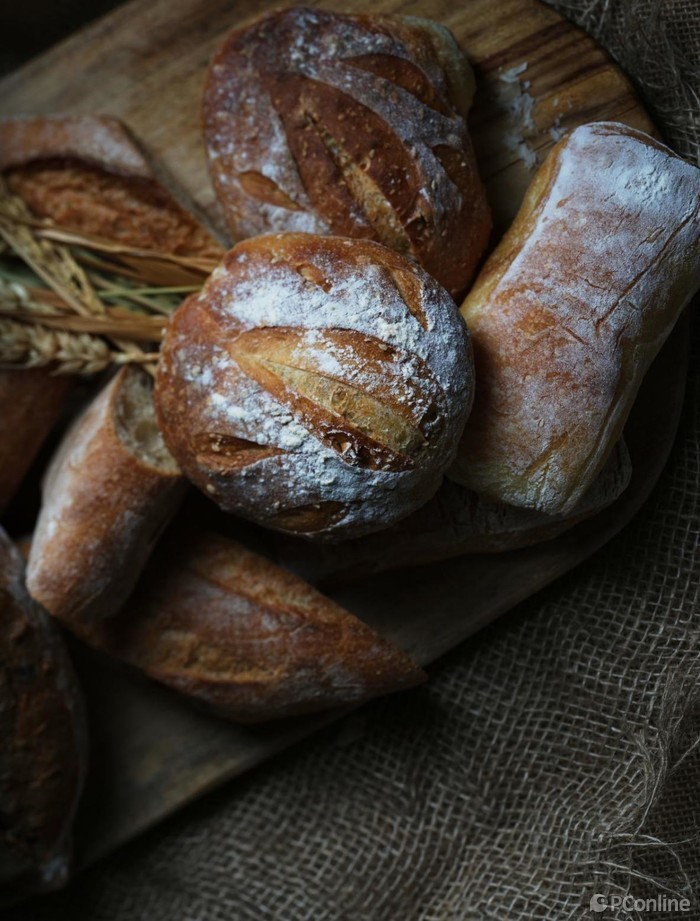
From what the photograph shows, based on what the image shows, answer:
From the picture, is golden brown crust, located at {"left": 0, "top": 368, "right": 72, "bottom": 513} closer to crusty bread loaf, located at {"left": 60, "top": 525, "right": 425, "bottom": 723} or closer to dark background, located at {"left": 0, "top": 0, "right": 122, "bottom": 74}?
crusty bread loaf, located at {"left": 60, "top": 525, "right": 425, "bottom": 723}

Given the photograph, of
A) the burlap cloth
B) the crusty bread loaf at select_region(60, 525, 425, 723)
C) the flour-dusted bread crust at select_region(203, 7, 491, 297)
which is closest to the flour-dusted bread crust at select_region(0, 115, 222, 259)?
the flour-dusted bread crust at select_region(203, 7, 491, 297)

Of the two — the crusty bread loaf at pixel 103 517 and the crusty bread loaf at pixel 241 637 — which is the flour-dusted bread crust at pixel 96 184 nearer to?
the crusty bread loaf at pixel 103 517

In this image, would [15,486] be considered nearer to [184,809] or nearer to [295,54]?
[184,809]

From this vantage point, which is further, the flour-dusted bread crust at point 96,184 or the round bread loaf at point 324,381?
the flour-dusted bread crust at point 96,184

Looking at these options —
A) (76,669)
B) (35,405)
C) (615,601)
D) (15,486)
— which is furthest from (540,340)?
(76,669)

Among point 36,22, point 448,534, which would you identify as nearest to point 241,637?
point 448,534
